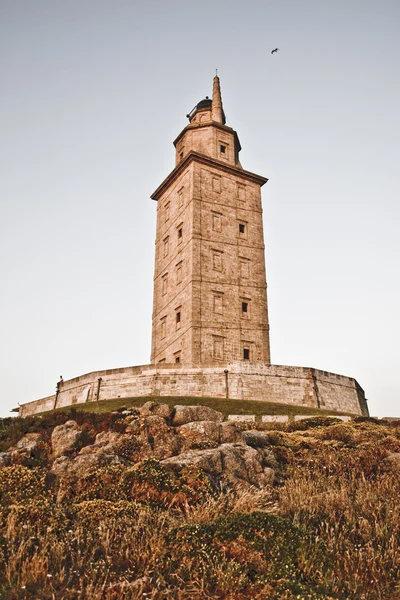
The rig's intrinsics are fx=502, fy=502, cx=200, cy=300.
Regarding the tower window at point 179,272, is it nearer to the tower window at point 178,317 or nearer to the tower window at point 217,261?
the tower window at point 178,317

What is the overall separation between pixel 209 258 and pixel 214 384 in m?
12.8

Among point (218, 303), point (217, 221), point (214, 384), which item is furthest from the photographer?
point (217, 221)

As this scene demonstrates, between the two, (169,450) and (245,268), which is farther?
(245,268)

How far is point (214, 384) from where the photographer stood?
→ 33438mm

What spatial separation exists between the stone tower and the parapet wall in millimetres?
3129

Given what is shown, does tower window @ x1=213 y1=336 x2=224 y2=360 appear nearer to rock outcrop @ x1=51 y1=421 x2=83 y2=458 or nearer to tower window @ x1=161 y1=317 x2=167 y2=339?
tower window @ x1=161 y1=317 x2=167 y2=339

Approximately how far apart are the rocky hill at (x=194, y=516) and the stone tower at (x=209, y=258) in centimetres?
2175

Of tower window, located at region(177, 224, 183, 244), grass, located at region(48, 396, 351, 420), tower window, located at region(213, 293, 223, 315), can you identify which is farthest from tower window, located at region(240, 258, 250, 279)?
grass, located at region(48, 396, 351, 420)

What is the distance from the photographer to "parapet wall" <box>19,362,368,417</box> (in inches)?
1299

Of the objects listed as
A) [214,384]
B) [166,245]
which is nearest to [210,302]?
[214,384]

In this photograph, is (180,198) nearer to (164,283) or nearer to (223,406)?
(164,283)

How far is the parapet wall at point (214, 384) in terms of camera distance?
33000 mm

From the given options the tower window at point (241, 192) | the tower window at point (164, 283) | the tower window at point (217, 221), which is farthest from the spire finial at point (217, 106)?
the tower window at point (164, 283)

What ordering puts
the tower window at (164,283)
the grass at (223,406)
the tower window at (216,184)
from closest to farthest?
the grass at (223,406) → the tower window at (164,283) → the tower window at (216,184)
